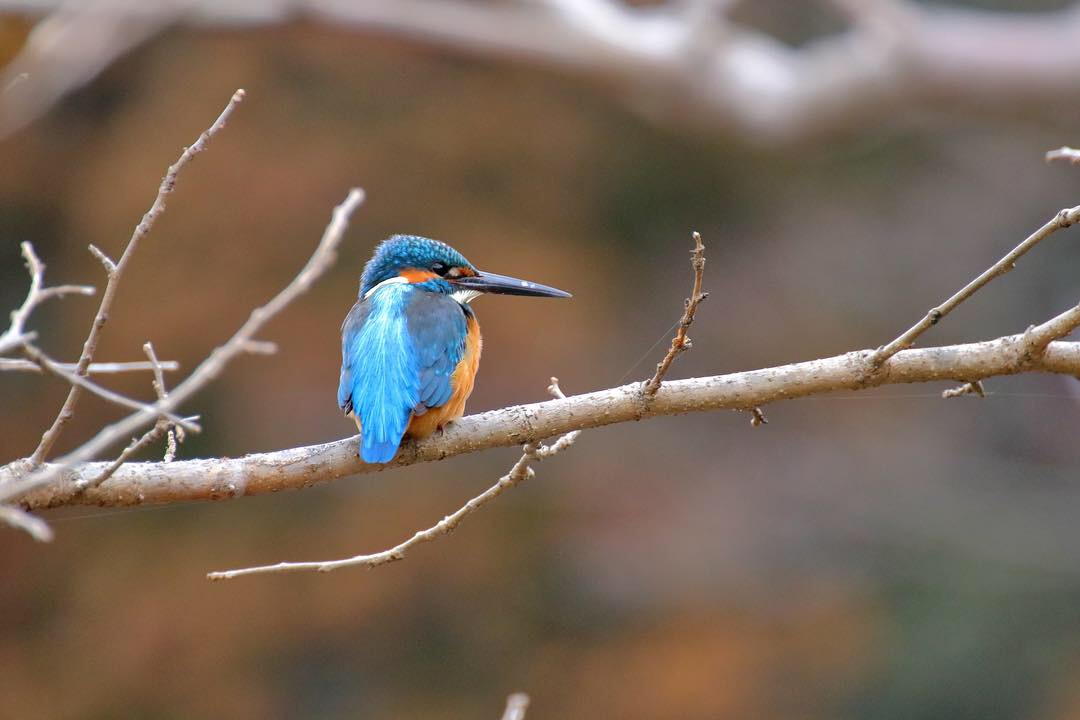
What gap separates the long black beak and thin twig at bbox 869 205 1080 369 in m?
0.96

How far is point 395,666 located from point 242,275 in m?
1.87

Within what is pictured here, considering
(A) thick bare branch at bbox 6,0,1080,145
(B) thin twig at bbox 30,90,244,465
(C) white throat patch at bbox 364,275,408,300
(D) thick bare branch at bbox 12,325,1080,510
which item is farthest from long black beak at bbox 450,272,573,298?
(A) thick bare branch at bbox 6,0,1080,145

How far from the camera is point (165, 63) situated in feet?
17.9

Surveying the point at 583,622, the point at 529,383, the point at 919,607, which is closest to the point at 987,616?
the point at 919,607

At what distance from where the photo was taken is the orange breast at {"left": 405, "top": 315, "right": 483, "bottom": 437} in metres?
2.10

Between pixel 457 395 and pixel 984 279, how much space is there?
3.33ft

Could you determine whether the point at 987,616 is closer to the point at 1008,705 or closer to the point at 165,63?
the point at 1008,705

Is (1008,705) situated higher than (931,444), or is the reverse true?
(931,444)

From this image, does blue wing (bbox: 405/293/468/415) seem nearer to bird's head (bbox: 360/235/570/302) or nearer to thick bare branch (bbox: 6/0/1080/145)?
bird's head (bbox: 360/235/570/302)

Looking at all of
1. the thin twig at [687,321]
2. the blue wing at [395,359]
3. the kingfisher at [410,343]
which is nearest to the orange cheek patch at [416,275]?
the kingfisher at [410,343]

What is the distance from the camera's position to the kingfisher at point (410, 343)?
2.04 metres

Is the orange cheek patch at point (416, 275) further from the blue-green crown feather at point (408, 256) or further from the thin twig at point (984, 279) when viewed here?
the thin twig at point (984, 279)

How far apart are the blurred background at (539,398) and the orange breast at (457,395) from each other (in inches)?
103

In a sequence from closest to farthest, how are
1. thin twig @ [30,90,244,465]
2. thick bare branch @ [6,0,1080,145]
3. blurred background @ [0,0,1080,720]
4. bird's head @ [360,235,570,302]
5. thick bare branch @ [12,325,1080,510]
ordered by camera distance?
thin twig @ [30,90,244,465]
thick bare branch @ [12,325,1080,510]
bird's head @ [360,235,570,302]
thick bare branch @ [6,0,1080,145]
blurred background @ [0,0,1080,720]
